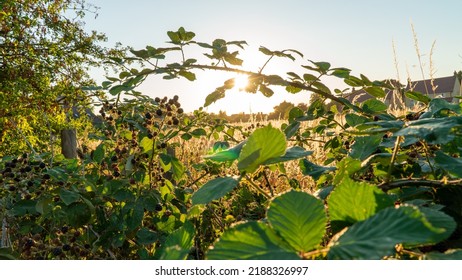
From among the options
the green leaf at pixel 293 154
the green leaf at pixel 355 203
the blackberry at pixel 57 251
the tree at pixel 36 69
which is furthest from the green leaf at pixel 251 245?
the tree at pixel 36 69

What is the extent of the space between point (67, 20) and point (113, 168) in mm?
7917

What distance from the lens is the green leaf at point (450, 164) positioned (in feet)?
2.39

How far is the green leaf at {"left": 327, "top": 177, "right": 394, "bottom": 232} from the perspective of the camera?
0.55 metres

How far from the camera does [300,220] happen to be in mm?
506

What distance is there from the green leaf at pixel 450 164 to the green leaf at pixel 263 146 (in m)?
0.31

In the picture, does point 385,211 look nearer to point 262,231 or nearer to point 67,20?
point 262,231

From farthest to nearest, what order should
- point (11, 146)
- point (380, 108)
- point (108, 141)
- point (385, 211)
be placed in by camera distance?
point (11, 146)
point (108, 141)
point (380, 108)
point (385, 211)

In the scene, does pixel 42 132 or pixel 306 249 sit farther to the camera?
pixel 42 132

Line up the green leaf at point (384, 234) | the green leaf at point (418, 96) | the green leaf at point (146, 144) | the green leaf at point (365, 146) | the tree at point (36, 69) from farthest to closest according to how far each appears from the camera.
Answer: the tree at point (36, 69), the green leaf at point (146, 144), the green leaf at point (418, 96), the green leaf at point (365, 146), the green leaf at point (384, 234)

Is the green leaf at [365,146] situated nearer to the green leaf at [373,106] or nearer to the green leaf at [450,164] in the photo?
the green leaf at [450,164]

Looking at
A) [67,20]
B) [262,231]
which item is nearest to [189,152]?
[262,231]

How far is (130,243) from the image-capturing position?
1859mm

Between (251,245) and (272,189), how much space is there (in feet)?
4.23

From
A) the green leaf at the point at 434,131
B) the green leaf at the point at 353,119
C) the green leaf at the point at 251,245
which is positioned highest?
the green leaf at the point at 353,119
